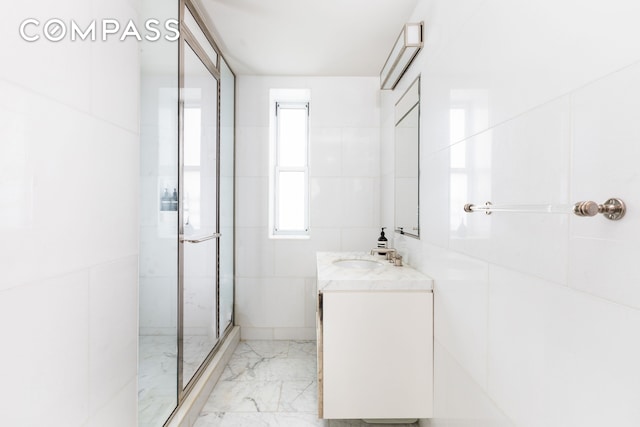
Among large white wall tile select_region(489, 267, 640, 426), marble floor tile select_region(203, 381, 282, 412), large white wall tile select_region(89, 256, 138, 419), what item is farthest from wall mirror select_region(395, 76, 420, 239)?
large white wall tile select_region(89, 256, 138, 419)

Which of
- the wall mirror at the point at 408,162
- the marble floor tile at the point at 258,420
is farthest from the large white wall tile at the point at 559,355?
the marble floor tile at the point at 258,420

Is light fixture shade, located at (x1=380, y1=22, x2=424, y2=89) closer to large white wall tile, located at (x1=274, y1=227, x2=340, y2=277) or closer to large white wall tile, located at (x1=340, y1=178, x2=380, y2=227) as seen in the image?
large white wall tile, located at (x1=340, y1=178, x2=380, y2=227)

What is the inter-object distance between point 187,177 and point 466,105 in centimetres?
147

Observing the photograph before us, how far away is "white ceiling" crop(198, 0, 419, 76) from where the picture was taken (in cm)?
208

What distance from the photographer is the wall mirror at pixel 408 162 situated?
2.06m

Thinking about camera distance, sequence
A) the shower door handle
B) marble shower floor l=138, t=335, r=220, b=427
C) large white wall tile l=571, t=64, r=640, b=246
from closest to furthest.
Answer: large white wall tile l=571, t=64, r=640, b=246
marble shower floor l=138, t=335, r=220, b=427
the shower door handle

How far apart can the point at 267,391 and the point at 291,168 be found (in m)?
1.94

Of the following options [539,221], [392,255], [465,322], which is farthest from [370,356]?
[539,221]

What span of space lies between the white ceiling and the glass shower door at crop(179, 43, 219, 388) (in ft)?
1.26

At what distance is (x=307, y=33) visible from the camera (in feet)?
7.83

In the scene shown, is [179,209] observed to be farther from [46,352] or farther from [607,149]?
[607,149]

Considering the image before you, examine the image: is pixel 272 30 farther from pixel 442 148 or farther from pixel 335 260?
pixel 335 260

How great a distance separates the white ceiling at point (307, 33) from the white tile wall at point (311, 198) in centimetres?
23

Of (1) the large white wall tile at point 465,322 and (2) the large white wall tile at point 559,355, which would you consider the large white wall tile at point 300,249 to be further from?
(2) the large white wall tile at point 559,355
